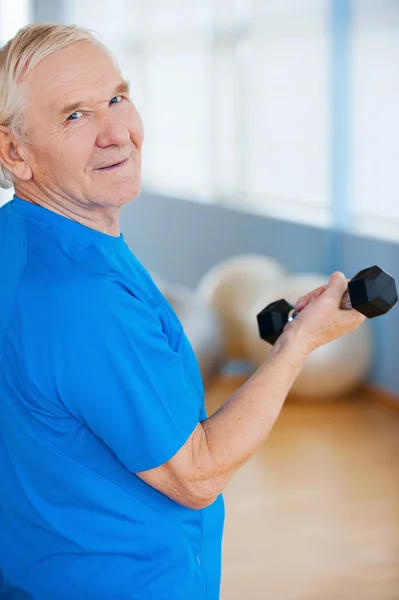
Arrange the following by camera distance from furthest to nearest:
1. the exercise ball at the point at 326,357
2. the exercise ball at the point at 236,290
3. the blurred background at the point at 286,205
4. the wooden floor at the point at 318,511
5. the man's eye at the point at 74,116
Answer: the exercise ball at the point at 236,290 → the exercise ball at the point at 326,357 → the blurred background at the point at 286,205 → the wooden floor at the point at 318,511 → the man's eye at the point at 74,116

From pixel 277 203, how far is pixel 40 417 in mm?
3854

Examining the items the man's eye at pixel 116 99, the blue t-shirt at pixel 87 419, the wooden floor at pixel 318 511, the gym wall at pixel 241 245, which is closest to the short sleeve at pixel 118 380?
the blue t-shirt at pixel 87 419

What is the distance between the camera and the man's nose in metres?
1.17

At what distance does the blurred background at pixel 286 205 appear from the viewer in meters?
2.49

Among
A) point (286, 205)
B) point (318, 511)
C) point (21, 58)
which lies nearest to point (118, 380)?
point (21, 58)

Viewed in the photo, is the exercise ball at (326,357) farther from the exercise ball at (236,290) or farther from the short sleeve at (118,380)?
the short sleeve at (118,380)

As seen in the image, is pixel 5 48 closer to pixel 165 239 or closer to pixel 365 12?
pixel 365 12

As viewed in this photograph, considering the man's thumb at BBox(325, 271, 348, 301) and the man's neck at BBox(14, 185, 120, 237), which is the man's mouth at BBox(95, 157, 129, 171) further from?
the man's thumb at BBox(325, 271, 348, 301)

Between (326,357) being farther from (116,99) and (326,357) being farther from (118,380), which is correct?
(118,380)

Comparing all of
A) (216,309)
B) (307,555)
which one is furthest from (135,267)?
(216,309)

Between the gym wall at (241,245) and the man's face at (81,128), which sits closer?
the man's face at (81,128)

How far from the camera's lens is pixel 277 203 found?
486 cm

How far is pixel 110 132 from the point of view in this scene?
117 cm

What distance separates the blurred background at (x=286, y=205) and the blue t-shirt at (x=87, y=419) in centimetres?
101
